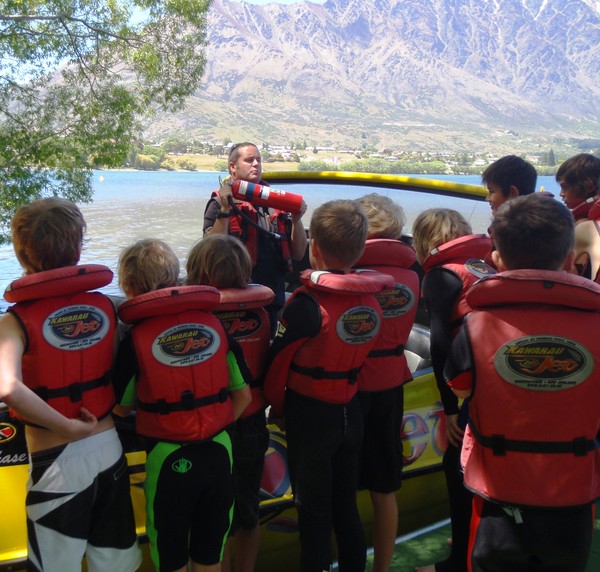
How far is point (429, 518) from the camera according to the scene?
3406mm

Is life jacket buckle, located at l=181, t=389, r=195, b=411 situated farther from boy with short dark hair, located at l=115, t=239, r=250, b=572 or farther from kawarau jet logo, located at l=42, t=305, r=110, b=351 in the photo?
kawarau jet logo, located at l=42, t=305, r=110, b=351

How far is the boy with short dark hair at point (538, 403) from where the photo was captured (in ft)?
5.96

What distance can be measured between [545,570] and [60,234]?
1828mm

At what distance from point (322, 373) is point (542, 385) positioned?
2.65ft

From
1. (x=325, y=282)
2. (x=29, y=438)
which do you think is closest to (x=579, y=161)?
(x=325, y=282)

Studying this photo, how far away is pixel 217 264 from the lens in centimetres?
233

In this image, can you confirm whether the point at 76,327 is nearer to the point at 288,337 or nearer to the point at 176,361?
the point at 176,361

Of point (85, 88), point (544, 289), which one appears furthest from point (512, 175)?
point (85, 88)

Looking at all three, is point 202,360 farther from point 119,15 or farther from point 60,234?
Answer: point 119,15

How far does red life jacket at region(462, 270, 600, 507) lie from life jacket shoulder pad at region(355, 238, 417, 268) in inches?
32.8

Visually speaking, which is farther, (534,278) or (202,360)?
(202,360)

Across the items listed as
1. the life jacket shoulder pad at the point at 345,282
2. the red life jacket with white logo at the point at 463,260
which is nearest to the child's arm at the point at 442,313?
the red life jacket with white logo at the point at 463,260

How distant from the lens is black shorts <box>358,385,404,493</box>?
8.56ft

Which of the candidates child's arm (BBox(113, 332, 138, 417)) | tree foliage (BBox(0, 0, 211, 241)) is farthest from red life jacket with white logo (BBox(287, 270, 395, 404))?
tree foliage (BBox(0, 0, 211, 241))
